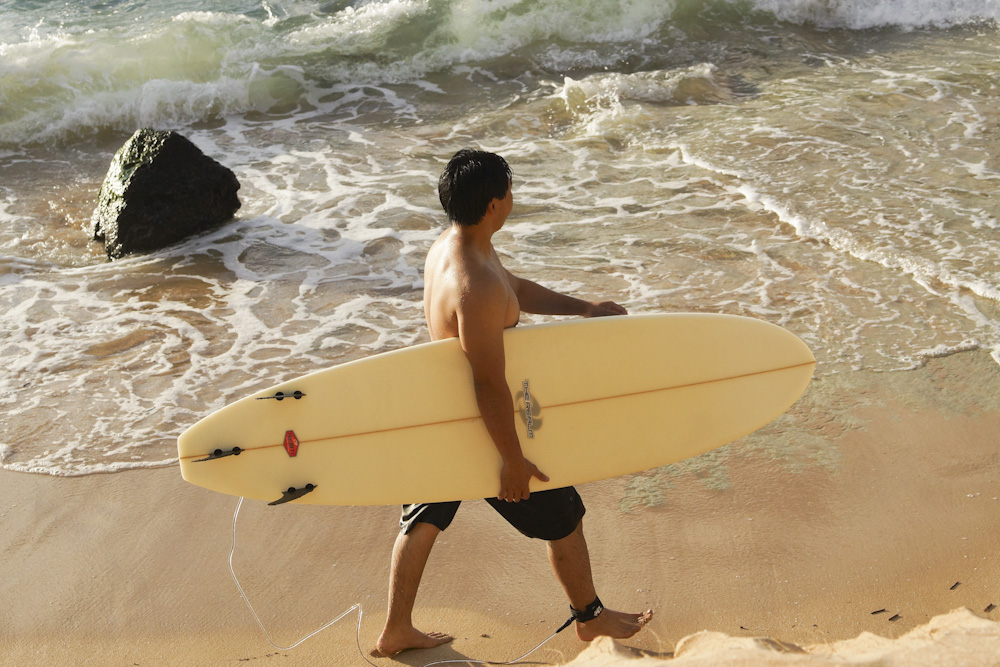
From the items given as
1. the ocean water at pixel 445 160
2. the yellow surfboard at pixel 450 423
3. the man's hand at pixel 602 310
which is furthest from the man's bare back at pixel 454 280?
the ocean water at pixel 445 160

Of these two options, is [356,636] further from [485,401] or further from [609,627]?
[485,401]

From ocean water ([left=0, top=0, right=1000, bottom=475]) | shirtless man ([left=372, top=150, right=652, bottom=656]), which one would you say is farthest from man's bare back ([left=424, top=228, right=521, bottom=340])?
ocean water ([left=0, top=0, right=1000, bottom=475])

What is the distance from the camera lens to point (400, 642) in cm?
248

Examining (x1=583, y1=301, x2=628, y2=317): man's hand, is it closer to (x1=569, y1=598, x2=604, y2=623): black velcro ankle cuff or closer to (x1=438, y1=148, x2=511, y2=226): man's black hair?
(x1=438, y1=148, x2=511, y2=226): man's black hair

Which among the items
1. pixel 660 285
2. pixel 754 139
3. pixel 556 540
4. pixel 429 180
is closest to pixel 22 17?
pixel 429 180

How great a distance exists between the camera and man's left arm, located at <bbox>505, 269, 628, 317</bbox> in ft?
8.79

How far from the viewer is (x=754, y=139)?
284 inches

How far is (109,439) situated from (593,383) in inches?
89.4

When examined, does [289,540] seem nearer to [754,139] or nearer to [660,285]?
[660,285]

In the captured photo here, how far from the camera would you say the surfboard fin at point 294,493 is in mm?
2602

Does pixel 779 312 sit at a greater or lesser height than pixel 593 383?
lesser

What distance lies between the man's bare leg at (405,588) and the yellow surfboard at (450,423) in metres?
0.14

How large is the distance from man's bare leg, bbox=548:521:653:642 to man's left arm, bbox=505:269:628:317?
70 cm

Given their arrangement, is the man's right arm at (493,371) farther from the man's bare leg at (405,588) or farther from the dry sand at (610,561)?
the dry sand at (610,561)
